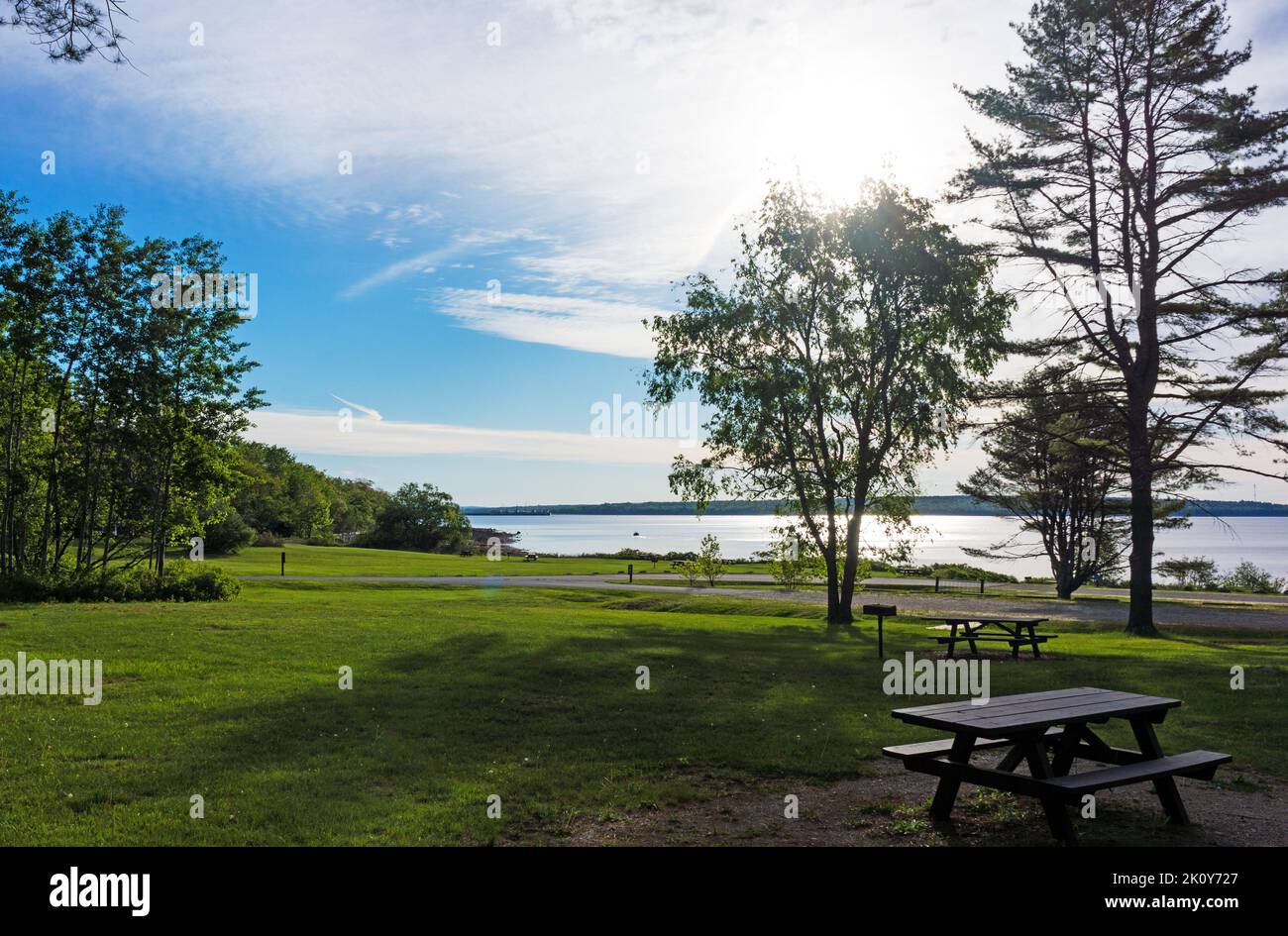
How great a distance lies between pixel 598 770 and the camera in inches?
306

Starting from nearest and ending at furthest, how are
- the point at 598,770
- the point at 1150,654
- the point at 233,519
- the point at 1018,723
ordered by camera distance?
the point at 1018,723 < the point at 598,770 < the point at 1150,654 < the point at 233,519

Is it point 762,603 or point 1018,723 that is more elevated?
point 1018,723

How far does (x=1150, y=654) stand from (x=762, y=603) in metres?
14.4

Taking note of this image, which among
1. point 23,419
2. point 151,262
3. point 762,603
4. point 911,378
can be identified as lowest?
point 762,603

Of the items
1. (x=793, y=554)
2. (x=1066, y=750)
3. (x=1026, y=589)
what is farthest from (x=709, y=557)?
(x=1066, y=750)

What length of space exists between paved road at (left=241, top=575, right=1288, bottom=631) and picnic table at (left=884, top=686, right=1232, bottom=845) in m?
19.5

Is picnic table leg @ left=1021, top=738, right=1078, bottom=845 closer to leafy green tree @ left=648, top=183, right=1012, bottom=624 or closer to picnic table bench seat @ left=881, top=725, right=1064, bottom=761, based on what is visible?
picnic table bench seat @ left=881, top=725, right=1064, bottom=761

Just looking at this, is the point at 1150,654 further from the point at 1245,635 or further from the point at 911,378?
the point at 911,378

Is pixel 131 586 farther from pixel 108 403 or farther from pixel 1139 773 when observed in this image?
pixel 1139 773

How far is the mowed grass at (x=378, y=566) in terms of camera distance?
40250 mm

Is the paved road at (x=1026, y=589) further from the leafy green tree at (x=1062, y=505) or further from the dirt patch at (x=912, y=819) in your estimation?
the dirt patch at (x=912, y=819)

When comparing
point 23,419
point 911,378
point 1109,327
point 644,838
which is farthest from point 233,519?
point 644,838

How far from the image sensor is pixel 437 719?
31.6 ft

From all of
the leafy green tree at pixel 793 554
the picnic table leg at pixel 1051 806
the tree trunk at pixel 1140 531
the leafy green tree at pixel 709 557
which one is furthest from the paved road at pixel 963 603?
the picnic table leg at pixel 1051 806
